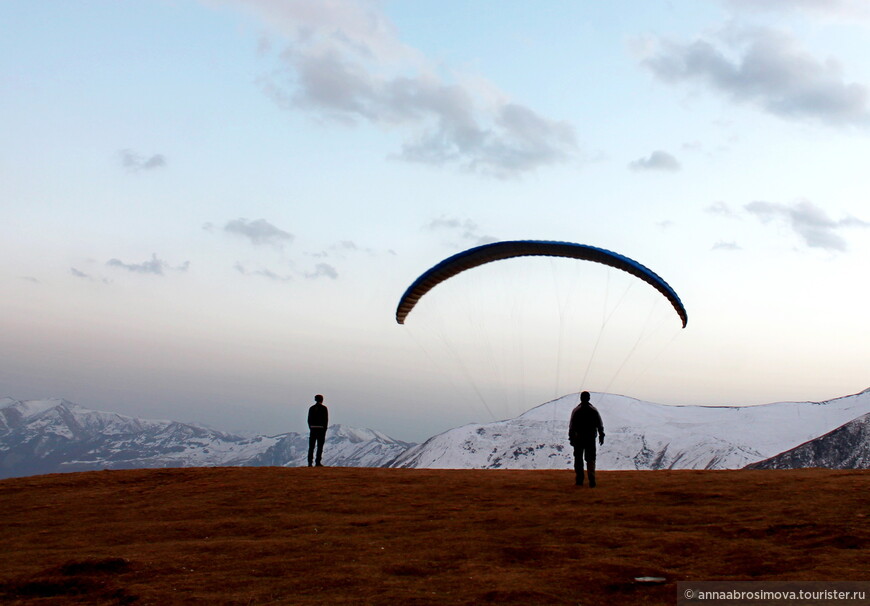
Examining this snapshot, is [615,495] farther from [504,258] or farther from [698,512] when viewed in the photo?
[504,258]

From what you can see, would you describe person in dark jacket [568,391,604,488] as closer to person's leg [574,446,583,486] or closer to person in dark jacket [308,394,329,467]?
person's leg [574,446,583,486]

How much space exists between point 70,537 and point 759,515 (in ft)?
50.8

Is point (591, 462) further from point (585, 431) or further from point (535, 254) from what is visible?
point (535, 254)

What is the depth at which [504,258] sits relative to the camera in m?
27.3

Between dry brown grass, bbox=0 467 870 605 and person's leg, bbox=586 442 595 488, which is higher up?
person's leg, bbox=586 442 595 488

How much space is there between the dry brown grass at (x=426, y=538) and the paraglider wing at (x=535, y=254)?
6835mm

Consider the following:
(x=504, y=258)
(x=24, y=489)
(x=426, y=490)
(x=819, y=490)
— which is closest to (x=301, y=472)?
(x=426, y=490)

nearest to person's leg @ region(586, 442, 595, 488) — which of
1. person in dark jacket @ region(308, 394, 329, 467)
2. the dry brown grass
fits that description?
the dry brown grass

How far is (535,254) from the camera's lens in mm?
26719

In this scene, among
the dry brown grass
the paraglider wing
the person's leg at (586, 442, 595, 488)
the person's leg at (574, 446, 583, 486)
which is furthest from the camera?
the paraglider wing

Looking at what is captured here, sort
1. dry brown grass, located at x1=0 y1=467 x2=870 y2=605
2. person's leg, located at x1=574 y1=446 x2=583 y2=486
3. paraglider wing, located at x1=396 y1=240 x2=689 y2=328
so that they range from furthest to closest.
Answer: paraglider wing, located at x1=396 y1=240 x2=689 y2=328, person's leg, located at x1=574 y1=446 x2=583 y2=486, dry brown grass, located at x1=0 y1=467 x2=870 y2=605

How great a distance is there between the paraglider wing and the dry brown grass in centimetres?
684

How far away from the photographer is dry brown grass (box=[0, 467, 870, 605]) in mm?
11688

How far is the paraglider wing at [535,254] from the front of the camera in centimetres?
2589
